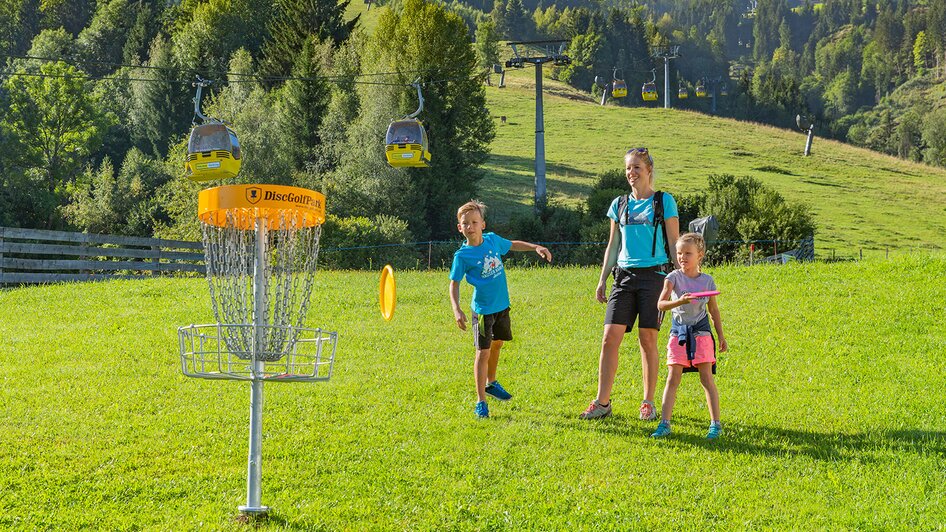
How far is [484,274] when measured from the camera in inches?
360

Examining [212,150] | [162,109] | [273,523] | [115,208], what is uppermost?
[162,109]

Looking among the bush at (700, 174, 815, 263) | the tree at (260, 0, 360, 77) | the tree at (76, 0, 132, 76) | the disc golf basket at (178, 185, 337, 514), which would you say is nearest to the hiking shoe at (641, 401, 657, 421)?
the disc golf basket at (178, 185, 337, 514)

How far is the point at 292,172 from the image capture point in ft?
174

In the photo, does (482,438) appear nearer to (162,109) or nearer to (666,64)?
(162,109)

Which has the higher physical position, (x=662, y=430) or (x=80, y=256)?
(x=662, y=430)

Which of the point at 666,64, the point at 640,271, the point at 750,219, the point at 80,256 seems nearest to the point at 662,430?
the point at 640,271

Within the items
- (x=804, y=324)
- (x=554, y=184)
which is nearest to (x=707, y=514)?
(x=804, y=324)

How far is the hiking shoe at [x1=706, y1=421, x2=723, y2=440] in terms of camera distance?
8039 mm

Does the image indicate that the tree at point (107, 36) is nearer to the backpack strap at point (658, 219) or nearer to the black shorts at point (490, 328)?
the black shorts at point (490, 328)

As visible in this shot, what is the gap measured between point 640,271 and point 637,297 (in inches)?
10.1

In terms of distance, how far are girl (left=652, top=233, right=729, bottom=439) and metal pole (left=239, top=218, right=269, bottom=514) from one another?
12.0ft

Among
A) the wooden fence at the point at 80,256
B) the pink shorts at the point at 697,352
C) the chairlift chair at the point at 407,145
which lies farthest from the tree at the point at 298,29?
the pink shorts at the point at 697,352

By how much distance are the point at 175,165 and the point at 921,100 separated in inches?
7405

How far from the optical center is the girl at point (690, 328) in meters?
Answer: 8.00
